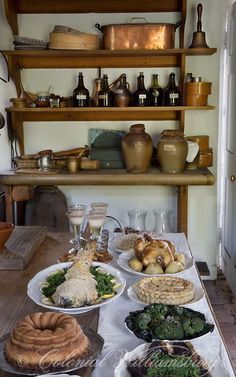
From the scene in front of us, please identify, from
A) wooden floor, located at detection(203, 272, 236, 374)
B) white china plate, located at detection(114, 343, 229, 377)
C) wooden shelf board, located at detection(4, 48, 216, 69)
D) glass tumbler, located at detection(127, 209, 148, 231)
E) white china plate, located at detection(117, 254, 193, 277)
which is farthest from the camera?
wooden shelf board, located at detection(4, 48, 216, 69)

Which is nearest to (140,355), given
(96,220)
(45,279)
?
(45,279)

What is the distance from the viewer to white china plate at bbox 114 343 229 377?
993 mm

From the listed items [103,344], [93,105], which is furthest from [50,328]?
[93,105]

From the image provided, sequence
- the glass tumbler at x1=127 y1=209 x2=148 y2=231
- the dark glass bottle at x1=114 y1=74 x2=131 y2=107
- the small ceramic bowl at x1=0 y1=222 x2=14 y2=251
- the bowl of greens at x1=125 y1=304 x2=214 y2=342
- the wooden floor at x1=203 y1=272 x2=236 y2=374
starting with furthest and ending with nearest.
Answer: the dark glass bottle at x1=114 y1=74 x2=131 y2=107 → the glass tumbler at x1=127 y1=209 x2=148 y2=231 → the wooden floor at x1=203 y1=272 x2=236 y2=374 → the small ceramic bowl at x1=0 y1=222 x2=14 y2=251 → the bowl of greens at x1=125 y1=304 x2=214 y2=342

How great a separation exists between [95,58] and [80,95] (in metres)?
0.29

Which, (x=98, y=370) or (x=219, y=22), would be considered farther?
(x=219, y=22)

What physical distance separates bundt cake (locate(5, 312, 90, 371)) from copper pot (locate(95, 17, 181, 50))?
2403 millimetres

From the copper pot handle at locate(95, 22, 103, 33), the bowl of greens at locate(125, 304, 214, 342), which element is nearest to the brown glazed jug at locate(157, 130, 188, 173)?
the copper pot handle at locate(95, 22, 103, 33)

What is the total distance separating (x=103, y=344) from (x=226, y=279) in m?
2.62

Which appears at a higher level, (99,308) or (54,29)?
(54,29)

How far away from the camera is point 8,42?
3.31 metres

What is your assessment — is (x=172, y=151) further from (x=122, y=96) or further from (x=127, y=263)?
(x=127, y=263)

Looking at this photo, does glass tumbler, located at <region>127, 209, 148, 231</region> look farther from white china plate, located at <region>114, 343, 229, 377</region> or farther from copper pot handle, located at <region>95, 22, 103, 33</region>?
white china plate, located at <region>114, 343, 229, 377</region>

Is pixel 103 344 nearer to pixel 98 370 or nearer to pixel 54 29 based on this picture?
pixel 98 370
